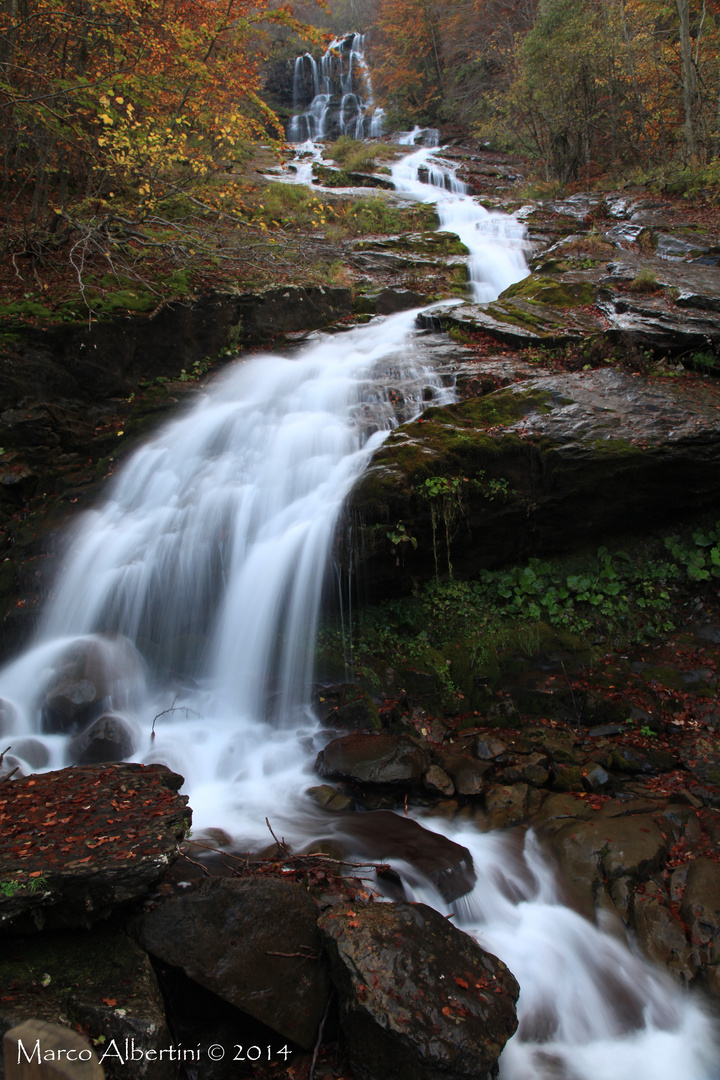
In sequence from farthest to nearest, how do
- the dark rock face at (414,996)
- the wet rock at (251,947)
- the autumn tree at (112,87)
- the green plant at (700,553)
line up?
the autumn tree at (112,87) < the green plant at (700,553) < the wet rock at (251,947) < the dark rock face at (414,996)

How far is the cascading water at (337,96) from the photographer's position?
89.6 ft

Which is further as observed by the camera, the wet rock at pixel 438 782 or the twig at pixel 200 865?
the wet rock at pixel 438 782

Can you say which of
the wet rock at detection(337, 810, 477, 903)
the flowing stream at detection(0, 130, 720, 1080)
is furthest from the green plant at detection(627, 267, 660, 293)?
the wet rock at detection(337, 810, 477, 903)

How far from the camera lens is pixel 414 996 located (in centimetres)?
254

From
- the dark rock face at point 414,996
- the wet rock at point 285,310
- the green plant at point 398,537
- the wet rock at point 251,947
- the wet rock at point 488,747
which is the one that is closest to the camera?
the dark rock face at point 414,996

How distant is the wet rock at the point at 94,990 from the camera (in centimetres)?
227

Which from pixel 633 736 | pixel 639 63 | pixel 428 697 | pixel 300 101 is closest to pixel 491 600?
pixel 428 697

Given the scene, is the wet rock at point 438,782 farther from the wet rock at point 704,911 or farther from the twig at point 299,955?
the twig at point 299,955

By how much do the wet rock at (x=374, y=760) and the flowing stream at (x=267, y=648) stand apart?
10.6 inches

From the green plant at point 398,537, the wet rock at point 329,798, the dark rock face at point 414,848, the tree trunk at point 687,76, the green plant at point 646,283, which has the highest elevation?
the tree trunk at point 687,76

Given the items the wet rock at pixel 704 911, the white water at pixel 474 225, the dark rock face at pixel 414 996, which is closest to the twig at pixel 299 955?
the dark rock face at pixel 414 996

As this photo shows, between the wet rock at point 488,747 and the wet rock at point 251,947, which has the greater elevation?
the wet rock at point 251,947

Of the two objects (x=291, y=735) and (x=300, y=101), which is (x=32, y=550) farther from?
(x=300, y=101)

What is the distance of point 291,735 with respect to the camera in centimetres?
521
